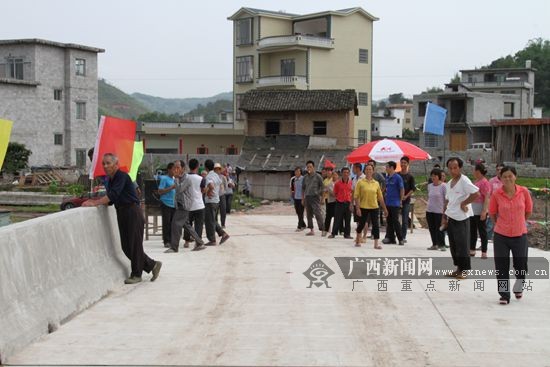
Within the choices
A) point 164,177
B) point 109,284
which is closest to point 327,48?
point 164,177

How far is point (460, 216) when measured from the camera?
34.7 ft

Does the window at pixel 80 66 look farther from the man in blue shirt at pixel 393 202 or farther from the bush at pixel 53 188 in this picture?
the man in blue shirt at pixel 393 202

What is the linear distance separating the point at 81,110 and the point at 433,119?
39.0 meters

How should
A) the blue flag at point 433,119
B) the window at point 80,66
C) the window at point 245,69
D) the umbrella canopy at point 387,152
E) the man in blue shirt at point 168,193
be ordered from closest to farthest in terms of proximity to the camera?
the man in blue shirt at point 168,193
the umbrella canopy at point 387,152
the blue flag at point 433,119
the window at point 80,66
the window at point 245,69

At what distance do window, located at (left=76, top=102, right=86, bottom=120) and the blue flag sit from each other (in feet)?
127

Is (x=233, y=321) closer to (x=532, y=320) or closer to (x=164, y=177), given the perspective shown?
(x=532, y=320)

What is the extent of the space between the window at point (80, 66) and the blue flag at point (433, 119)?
126 feet

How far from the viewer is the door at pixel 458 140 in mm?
67000

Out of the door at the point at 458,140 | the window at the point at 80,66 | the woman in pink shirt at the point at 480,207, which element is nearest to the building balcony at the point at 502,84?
the door at the point at 458,140

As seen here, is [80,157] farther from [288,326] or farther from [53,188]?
[288,326]

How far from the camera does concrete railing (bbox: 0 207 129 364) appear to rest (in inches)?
252

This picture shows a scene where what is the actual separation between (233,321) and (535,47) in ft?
355

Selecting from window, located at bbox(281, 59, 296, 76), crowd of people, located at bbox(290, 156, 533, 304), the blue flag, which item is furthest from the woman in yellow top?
window, located at bbox(281, 59, 296, 76)

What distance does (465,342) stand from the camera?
7012mm
